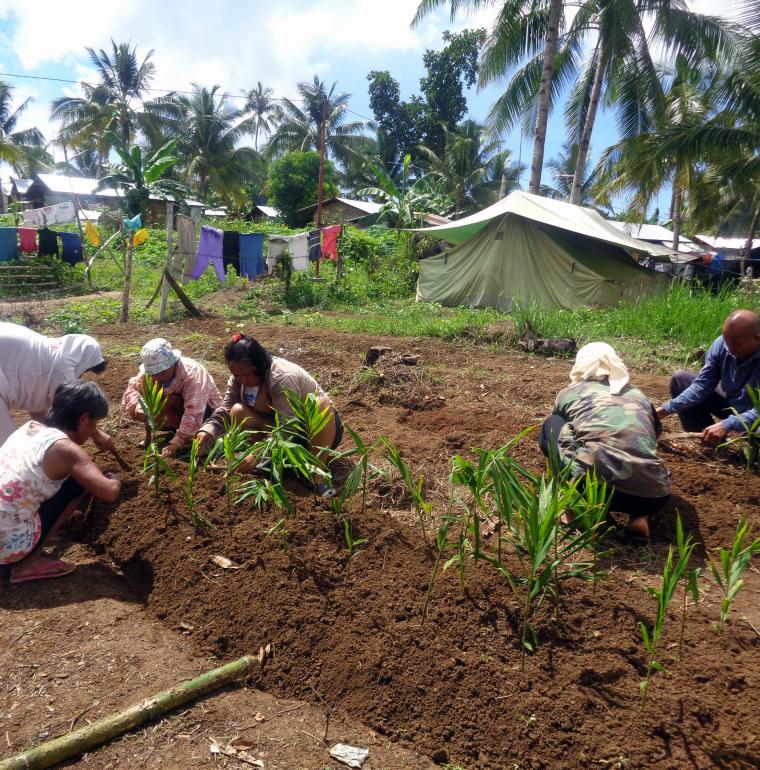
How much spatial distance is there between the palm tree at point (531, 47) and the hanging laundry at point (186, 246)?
8.29m

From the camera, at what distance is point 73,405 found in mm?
2734

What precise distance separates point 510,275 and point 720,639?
1115 centimetres

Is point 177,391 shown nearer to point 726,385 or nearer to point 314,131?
point 726,385

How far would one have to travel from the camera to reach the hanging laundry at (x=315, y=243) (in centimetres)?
1466

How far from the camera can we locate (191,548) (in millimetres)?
2643

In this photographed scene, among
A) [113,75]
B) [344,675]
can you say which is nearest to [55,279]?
[344,675]

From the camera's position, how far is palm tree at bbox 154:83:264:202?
2969cm

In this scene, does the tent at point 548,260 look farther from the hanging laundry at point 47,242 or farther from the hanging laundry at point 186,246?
the hanging laundry at point 47,242

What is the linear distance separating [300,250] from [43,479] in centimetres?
1173

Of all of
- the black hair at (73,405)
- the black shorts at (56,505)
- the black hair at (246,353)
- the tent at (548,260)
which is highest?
the tent at (548,260)

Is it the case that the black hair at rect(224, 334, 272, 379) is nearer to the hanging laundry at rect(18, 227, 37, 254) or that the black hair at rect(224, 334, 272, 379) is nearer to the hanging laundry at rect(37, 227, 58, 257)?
the hanging laundry at rect(18, 227, 37, 254)

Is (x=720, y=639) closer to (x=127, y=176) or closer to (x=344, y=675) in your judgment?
(x=344, y=675)

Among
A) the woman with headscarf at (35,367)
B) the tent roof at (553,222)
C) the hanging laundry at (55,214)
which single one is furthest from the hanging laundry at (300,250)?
the woman with headscarf at (35,367)

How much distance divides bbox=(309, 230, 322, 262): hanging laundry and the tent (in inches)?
150
